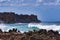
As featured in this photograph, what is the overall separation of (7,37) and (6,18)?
3606cm

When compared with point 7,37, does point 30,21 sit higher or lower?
lower

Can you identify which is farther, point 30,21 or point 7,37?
point 30,21

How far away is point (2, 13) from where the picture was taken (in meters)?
55.0

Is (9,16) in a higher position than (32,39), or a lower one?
lower

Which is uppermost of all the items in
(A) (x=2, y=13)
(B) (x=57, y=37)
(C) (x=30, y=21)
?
(B) (x=57, y=37)

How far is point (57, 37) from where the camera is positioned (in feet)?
81.7

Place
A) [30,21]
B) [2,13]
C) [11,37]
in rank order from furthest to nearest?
[30,21] < [2,13] < [11,37]

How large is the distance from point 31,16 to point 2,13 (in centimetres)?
852

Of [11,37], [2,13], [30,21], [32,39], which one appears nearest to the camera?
[32,39]

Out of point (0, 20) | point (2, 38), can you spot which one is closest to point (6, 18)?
point (0, 20)

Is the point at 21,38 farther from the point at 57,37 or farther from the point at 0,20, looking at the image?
the point at 0,20

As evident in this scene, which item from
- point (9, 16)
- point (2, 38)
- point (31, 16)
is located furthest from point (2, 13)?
point (2, 38)

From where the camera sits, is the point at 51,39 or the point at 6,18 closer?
the point at 51,39

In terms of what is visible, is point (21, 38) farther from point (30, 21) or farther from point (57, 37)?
point (30, 21)
